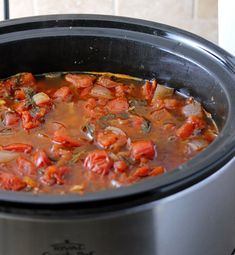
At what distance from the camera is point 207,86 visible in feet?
4.64

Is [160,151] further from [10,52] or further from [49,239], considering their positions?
[10,52]

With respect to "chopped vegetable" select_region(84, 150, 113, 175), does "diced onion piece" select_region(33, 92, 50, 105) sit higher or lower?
lower

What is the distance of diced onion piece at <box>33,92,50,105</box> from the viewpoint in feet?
4.90

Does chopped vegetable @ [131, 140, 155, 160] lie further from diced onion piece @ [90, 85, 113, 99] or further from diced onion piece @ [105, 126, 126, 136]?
diced onion piece @ [90, 85, 113, 99]

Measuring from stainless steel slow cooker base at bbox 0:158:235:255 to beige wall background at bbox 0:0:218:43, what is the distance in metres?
1.02

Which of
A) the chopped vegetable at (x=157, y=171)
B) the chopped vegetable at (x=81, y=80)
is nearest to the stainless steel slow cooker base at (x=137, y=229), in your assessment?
the chopped vegetable at (x=157, y=171)

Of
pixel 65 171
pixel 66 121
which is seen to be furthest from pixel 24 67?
pixel 65 171

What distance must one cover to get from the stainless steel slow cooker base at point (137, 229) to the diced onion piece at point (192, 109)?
0.36 m

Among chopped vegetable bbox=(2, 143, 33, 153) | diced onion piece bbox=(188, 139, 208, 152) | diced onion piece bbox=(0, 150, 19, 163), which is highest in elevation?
diced onion piece bbox=(188, 139, 208, 152)

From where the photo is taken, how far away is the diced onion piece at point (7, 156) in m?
1.27

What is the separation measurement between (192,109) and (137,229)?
517 millimetres

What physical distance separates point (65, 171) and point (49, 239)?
0.24 metres

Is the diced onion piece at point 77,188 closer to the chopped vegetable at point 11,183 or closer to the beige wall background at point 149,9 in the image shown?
the chopped vegetable at point 11,183

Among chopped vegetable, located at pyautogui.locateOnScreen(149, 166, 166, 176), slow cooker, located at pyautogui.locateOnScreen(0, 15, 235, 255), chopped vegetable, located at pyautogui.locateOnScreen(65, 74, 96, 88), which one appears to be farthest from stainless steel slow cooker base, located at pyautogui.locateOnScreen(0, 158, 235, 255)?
chopped vegetable, located at pyautogui.locateOnScreen(65, 74, 96, 88)
